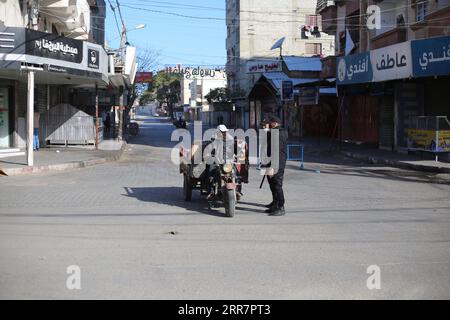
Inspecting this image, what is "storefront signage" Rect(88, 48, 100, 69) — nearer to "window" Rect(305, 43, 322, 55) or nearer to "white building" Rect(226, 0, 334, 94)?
"white building" Rect(226, 0, 334, 94)

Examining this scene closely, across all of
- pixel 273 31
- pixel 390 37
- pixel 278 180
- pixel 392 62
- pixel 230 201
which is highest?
pixel 273 31

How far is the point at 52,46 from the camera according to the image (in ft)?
64.7

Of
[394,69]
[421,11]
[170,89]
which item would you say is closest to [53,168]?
[394,69]

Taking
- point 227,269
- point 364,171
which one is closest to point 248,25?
point 364,171

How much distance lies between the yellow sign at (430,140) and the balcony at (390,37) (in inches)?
243

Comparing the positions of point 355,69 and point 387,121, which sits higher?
point 355,69

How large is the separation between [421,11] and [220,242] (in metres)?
20.6

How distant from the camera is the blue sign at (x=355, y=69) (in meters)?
23.4

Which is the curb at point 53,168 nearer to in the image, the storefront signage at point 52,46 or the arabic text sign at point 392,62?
the storefront signage at point 52,46

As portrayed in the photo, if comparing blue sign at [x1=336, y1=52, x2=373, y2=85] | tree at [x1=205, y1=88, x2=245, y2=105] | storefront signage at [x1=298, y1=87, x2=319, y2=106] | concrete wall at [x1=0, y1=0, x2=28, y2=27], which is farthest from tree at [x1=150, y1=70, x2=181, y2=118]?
concrete wall at [x1=0, y1=0, x2=28, y2=27]

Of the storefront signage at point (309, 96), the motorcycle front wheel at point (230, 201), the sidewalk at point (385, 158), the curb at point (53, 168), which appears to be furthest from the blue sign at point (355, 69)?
the motorcycle front wheel at point (230, 201)

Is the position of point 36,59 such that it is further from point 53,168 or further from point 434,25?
point 434,25
